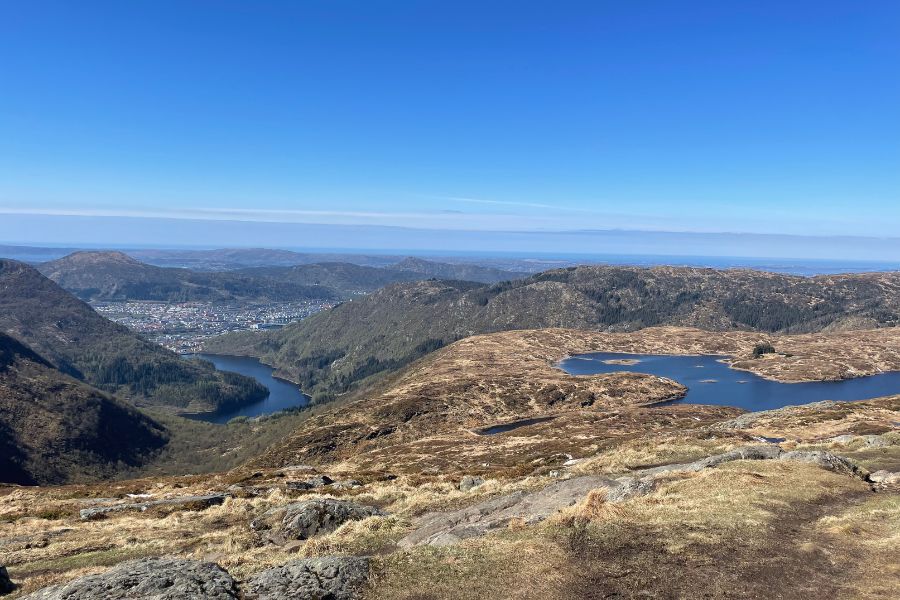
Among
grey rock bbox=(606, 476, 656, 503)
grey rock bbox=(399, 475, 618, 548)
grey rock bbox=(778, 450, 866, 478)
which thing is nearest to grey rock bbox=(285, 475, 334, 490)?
grey rock bbox=(399, 475, 618, 548)

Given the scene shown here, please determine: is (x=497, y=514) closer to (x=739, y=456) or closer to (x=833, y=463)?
(x=739, y=456)

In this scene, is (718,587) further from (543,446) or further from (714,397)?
(714,397)

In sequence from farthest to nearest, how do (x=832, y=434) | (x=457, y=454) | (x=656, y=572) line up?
1. (x=457, y=454)
2. (x=832, y=434)
3. (x=656, y=572)

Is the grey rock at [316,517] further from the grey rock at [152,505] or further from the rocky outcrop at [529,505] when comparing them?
the grey rock at [152,505]

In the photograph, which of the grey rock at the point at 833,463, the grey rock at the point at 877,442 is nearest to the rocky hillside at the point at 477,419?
the grey rock at the point at 877,442

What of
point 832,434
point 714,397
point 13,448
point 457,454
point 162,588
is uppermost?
point 162,588

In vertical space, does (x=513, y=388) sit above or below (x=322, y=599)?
below

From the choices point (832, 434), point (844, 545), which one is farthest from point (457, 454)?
point (844, 545)
